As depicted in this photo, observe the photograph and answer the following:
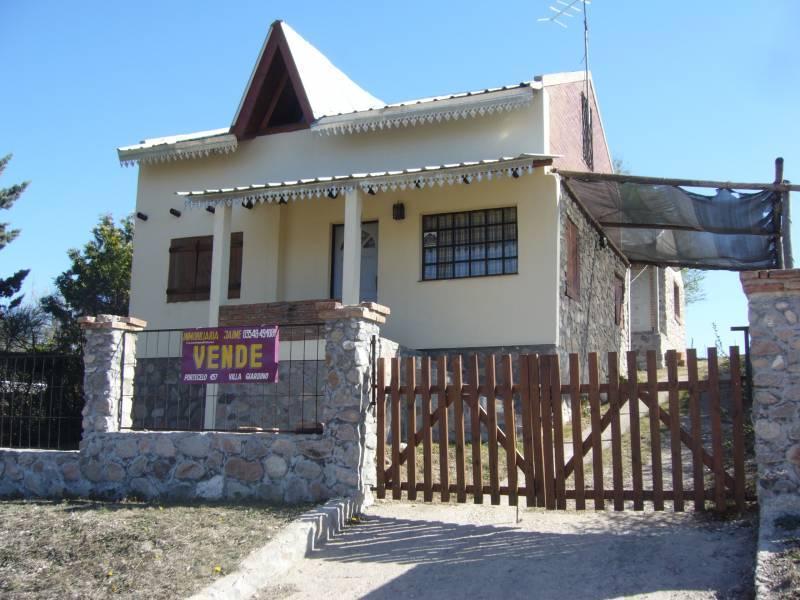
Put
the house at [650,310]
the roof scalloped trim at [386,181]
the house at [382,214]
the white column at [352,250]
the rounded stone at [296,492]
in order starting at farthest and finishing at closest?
the house at [650,310] < the house at [382,214] < the white column at [352,250] < the roof scalloped trim at [386,181] < the rounded stone at [296,492]

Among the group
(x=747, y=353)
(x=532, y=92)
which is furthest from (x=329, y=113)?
(x=747, y=353)

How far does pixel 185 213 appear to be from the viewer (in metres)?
15.2

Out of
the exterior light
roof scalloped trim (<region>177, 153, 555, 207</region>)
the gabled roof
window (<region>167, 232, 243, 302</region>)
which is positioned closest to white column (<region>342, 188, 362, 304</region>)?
roof scalloped trim (<region>177, 153, 555, 207</region>)

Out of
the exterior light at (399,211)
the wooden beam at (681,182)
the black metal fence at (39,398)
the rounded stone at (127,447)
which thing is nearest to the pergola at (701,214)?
the wooden beam at (681,182)

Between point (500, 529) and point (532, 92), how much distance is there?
299 inches

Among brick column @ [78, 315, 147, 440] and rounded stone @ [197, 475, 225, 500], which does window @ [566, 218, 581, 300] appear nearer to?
rounded stone @ [197, 475, 225, 500]

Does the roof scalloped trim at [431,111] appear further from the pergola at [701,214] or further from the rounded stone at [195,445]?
the rounded stone at [195,445]

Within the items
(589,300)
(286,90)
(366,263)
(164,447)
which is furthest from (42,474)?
(589,300)

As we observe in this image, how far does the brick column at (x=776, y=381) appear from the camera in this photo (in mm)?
6258

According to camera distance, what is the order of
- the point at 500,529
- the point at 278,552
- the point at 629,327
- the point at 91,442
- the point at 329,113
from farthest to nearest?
the point at 629,327 → the point at 329,113 → the point at 91,442 → the point at 500,529 → the point at 278,552

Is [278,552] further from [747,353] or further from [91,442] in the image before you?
[747,353]

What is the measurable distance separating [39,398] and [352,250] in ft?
16.5

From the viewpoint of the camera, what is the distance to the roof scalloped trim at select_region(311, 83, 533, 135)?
1231cm

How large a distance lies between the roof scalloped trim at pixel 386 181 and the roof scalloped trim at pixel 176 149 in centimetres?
236
